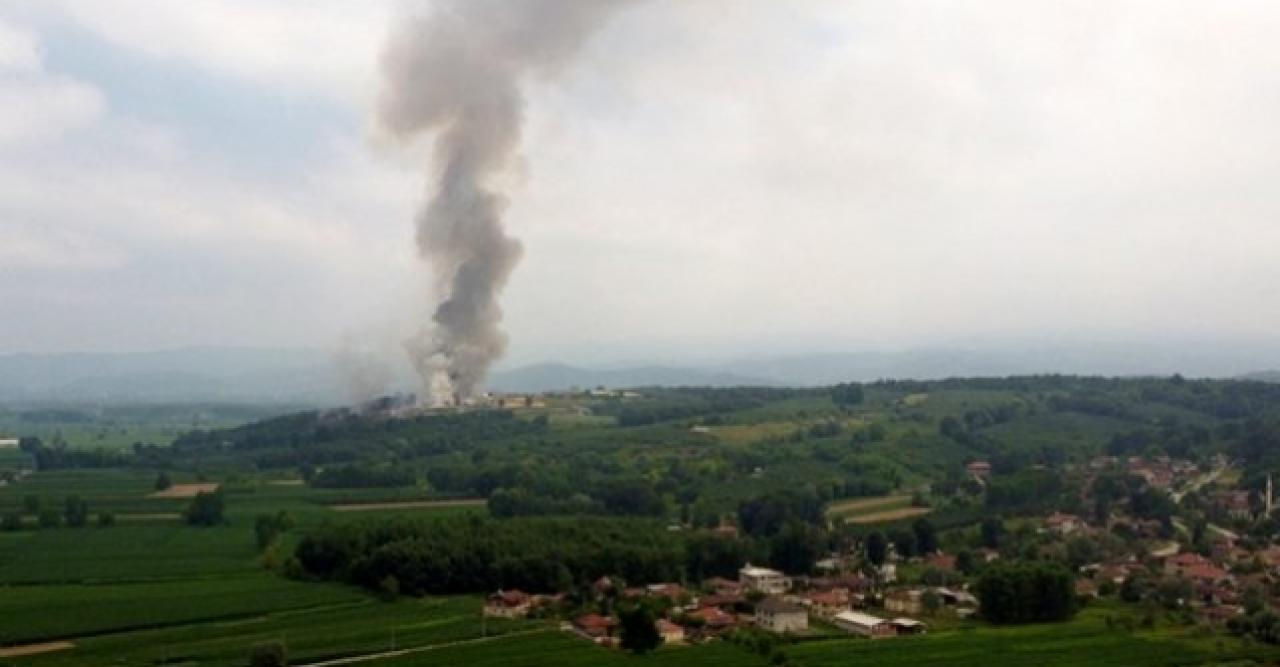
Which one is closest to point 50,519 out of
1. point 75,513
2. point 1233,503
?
point 75,513

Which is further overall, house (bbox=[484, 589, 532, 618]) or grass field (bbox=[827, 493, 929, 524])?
grass field (bbox=[827, 493, 929, 524])

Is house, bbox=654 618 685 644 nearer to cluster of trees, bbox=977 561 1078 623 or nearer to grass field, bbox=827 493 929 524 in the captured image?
cluster of trees, bbox=977 561 1078 623

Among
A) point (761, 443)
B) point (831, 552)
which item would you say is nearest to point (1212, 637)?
point (831, 552)

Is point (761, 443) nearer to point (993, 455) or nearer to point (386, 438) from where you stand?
point (993, 455)

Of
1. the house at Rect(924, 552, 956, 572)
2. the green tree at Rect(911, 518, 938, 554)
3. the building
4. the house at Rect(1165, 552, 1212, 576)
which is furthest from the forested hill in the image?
the house at Rect(1165, 552, 1212, 576)

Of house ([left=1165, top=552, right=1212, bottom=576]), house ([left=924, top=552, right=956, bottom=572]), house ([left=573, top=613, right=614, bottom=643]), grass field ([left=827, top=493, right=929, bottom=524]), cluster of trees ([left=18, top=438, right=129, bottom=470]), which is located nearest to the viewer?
house ([left=573, top=613, right=614, bottom=643])

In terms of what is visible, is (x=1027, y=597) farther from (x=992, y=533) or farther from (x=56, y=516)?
(x=56, y=516)

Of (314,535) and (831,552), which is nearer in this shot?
(314,535)
